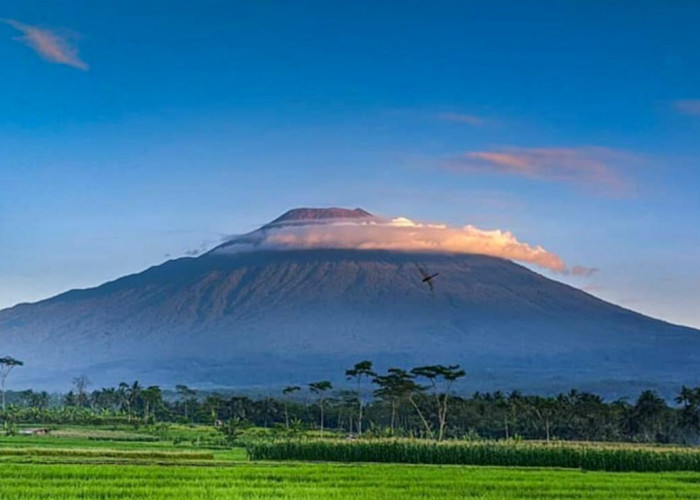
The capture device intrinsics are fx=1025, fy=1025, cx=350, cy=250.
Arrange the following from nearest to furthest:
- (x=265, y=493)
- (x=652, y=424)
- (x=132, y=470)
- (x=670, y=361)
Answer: (x=265, y=493) < (x=132, y=470) < (x=652, y=424) < (x=670, y=361)

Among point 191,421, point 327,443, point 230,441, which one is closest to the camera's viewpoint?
point 327,443

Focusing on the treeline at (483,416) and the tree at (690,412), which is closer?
the treeline at (483,416)

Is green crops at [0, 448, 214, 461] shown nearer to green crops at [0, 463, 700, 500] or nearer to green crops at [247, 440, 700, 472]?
green crops at [247, 440, 700, 472]

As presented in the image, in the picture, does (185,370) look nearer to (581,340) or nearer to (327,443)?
(581,340)

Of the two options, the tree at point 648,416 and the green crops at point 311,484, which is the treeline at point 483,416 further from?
the green crops at point 311,484

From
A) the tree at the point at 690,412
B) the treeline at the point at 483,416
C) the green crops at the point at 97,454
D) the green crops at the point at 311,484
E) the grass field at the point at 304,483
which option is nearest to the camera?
the green crops at the point at 311,484

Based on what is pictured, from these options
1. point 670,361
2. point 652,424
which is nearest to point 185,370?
point 670,361

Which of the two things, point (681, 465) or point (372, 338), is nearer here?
point (681, 465)

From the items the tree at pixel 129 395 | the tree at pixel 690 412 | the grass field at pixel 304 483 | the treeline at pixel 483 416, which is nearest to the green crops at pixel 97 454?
the grass field at pixel 304 483

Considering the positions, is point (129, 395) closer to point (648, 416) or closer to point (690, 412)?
point (648, 416)
